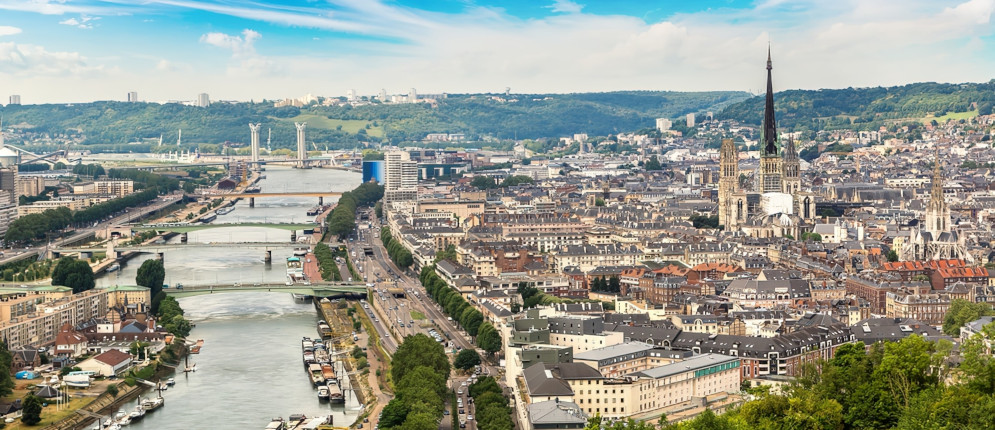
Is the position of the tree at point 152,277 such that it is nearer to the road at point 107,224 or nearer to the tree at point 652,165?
the road at point 107,224

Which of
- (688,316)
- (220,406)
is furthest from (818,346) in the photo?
(220,406)

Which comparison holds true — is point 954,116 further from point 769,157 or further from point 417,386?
point 417,386

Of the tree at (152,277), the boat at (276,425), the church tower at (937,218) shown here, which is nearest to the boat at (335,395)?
the boat at (276,425)

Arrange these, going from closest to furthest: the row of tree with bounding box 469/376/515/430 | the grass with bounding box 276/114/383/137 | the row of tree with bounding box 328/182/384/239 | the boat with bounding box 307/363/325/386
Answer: the row of tree with bounding box 469/376/515/430 → the boat with bounding box 307/363/325/386 → the row of tree with bounding box 328/182/384/239 → the grass with bounding box 276/114/383/137

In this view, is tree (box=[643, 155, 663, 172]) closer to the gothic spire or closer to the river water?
the gothic spire

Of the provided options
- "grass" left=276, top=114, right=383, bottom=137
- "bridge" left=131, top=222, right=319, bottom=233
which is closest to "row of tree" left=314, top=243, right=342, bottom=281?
"bridge" left=131, top=222, right=319, bottom=233

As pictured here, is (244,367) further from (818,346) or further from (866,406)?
(866,406)

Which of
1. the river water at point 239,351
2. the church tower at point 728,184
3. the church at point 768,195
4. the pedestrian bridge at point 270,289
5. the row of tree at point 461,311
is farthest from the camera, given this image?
→ the church tower at point 728,184
